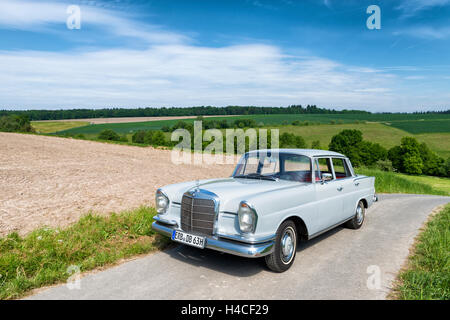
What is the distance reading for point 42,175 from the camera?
9.23 meters

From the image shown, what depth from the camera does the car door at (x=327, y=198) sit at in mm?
5180

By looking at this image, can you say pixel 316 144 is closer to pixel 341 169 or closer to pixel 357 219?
pixel 357 219

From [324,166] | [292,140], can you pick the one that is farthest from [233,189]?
[292,140]

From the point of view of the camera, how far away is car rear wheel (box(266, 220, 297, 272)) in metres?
4.21

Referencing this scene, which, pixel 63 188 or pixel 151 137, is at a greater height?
pixel 151 137

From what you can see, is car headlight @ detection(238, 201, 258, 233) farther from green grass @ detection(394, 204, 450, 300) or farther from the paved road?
green grass @ detection(394, 204, 450, 300)

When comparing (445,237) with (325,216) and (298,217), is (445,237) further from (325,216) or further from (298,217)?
(298,217)

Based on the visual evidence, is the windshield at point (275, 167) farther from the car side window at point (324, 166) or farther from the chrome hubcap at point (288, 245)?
the chrome hubcap at point (288, 245)

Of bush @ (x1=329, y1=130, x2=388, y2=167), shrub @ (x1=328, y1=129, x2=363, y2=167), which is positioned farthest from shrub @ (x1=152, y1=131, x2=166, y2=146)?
bush @ (x1=329, y1=130, x2=388, y2=167)

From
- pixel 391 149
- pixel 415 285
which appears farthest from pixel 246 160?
pixel 391 149

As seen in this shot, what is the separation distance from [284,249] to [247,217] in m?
0.93

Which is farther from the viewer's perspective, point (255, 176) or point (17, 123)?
point (17, 123)

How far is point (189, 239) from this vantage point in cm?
434

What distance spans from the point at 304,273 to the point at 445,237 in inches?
125
